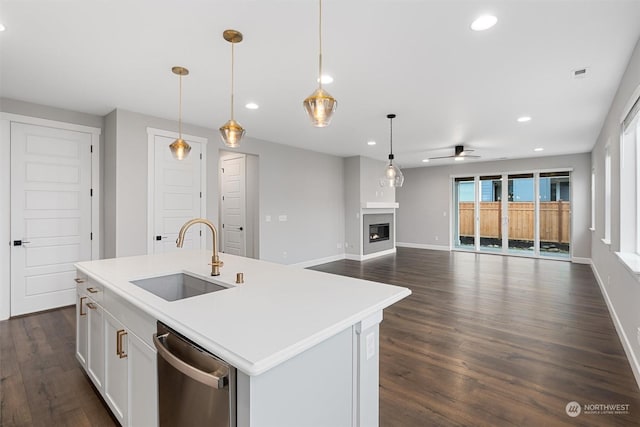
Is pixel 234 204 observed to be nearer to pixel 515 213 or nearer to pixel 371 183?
pixel 371 183

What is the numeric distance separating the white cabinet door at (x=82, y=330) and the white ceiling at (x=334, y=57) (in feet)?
6.62

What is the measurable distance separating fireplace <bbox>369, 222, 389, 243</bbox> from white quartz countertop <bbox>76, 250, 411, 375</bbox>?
635cm

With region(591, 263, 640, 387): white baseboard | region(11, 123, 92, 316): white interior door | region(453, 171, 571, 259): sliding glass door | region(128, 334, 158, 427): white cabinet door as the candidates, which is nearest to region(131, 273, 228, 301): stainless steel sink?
region(128, 334, 158, 427): white cabinet door

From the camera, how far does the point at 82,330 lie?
2.39 m

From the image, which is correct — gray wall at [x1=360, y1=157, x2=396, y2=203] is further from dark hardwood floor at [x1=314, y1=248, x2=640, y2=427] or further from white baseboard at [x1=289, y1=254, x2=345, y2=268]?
dark hardwood floor at [x1=314, y1=248, x2=640, y2=427]

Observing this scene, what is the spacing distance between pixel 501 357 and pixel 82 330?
3.48m

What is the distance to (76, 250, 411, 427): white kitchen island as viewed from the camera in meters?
1.05

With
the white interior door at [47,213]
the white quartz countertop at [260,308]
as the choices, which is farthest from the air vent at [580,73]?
the white interior door at [47,213]

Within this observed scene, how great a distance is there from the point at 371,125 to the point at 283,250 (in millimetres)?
3063

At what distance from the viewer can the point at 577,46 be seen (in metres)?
2.48

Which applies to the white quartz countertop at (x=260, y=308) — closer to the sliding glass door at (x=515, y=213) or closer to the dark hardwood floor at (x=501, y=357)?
the dark hardwood floor at (x=501, y=357)

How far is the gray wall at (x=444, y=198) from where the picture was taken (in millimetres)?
7383

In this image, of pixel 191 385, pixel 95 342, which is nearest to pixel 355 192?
pixel 95 342

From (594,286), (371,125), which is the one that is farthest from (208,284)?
(594,286)
